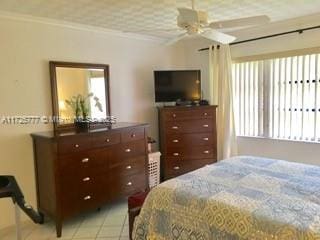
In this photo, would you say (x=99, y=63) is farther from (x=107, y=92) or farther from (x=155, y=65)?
(x=155, y=65)

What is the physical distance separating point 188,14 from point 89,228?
2.39 meters

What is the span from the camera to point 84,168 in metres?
2.97

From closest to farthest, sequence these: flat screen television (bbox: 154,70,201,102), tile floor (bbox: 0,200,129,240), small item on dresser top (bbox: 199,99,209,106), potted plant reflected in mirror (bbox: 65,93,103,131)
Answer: tile floor (bbox: 0,200,129,240), potted plant reflected in mirror (bbox: 65,93,103,131), flat screen television (bbox: 154,70,201,102), small item on dresser top (bbox: 199,99,209,106)

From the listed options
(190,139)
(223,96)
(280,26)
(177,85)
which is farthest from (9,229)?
(280,26)

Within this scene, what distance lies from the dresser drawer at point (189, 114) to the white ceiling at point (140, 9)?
126cm

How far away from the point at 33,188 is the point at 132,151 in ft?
4.00

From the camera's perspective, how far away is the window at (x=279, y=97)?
359cm

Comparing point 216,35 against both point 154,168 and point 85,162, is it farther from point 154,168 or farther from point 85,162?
point 154,168

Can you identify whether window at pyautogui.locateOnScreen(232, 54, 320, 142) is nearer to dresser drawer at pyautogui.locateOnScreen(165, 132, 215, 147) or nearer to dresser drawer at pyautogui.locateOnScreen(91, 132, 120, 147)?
dresser drawer at pyautogui.locateOnScreen(165, 132, 215, 147)

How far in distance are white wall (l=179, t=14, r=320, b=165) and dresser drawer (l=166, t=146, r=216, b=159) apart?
57 centimetres

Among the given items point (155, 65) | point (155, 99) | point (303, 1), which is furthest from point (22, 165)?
point (303, 1)

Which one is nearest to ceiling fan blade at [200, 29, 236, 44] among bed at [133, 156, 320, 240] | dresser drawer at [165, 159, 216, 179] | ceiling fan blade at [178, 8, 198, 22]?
ceiling fan blade at [178, 8, 198, 22]

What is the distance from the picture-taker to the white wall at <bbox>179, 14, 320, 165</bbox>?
3.52 meters

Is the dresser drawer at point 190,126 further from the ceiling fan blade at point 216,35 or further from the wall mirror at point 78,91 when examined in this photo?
the ceiling fan blade at point 216,35
